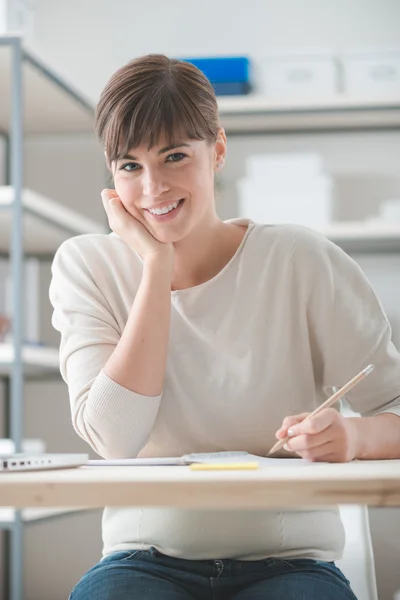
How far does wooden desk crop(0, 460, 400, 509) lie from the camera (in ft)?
2.43

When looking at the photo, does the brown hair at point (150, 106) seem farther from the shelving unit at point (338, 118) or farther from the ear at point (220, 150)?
the shelving unit at point (338, 118)

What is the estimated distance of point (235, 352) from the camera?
133cm

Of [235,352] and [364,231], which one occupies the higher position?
[364,231]

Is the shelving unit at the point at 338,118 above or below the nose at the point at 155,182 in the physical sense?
above

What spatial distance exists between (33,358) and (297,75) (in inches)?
51.9

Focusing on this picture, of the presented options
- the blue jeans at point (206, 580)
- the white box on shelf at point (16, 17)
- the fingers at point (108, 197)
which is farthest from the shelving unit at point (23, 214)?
the blue jeans at point (206, 580)

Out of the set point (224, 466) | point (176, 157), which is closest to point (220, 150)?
point (176, 157)

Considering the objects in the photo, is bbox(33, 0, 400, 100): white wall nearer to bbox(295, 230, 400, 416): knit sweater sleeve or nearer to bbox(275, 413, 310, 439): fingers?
bbox(295, 230, 400, 416): knit sweater sleeve

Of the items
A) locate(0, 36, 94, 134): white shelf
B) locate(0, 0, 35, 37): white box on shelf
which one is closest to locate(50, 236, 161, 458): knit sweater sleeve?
locate(0, 36, 94, 134): white shelf

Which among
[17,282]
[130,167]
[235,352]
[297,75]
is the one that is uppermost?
[297,75]

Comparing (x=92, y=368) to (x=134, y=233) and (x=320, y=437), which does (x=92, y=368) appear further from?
(x=320, y=437)

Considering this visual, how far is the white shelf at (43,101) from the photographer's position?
9.10 feet

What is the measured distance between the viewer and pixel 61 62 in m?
3.41

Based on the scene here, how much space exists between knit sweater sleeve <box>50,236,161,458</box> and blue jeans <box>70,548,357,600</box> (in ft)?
0.54
